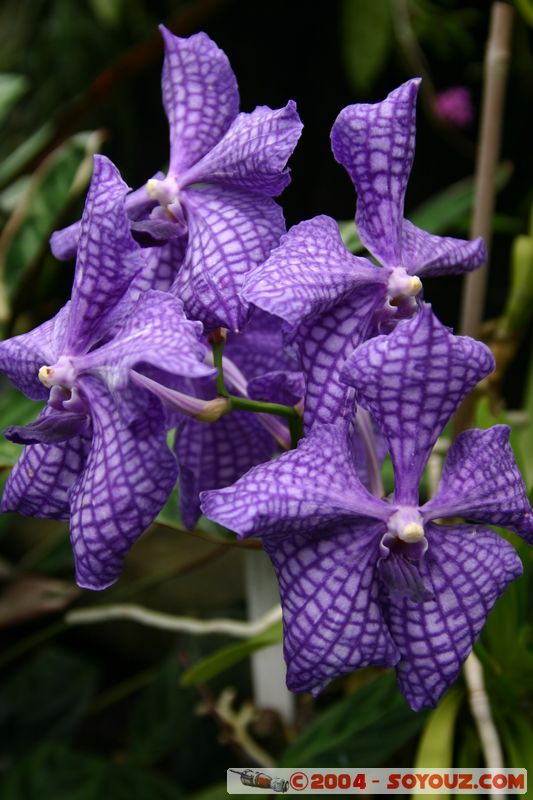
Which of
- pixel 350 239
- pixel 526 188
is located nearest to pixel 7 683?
pixel 350 239

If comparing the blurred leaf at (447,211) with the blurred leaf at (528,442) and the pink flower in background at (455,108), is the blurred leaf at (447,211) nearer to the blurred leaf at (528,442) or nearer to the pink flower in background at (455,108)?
the blurred leaf at (528,442)

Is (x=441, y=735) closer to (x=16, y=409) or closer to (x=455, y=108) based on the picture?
(x=16, y=409)

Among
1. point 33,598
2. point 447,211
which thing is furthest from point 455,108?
point 33,598

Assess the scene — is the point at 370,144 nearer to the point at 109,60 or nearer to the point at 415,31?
the point at 415,31

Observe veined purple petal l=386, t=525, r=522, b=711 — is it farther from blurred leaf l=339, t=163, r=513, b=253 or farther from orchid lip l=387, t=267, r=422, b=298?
blurred leaf l=339, t=163, r=513, b=253

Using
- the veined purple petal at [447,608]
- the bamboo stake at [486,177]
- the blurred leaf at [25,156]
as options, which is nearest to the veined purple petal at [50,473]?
the veined purple petal at [447,608]

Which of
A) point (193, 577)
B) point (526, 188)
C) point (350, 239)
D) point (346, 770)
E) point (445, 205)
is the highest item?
point (526, 188)

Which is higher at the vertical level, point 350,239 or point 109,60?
point 109,60
